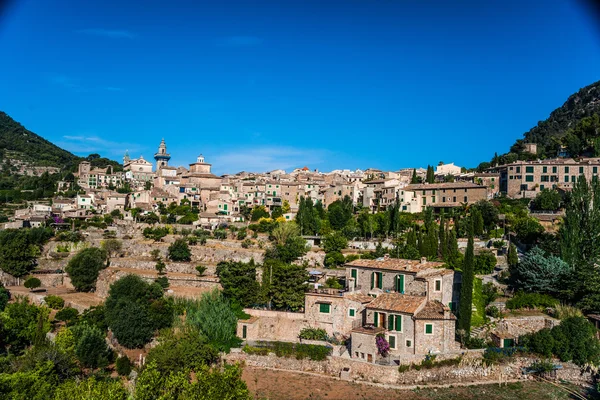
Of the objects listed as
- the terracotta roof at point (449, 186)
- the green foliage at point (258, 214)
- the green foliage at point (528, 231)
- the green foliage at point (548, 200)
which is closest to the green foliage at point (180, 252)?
the green foliage at point (258, 214)

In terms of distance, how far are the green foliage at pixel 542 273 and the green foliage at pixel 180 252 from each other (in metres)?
27.6

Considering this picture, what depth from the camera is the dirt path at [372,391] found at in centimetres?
2114

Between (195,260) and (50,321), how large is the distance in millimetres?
13987

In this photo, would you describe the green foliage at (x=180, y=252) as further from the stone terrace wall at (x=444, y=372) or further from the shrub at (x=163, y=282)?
the stone terrace wall at (x=444, y=372)

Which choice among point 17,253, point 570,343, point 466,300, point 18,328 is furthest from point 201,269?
point 570,343

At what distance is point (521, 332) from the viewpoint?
83.0 ft

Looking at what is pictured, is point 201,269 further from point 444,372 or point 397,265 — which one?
point 444,372

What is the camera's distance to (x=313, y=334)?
2616cm

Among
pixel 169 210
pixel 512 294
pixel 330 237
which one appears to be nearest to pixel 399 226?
pixel 330 237

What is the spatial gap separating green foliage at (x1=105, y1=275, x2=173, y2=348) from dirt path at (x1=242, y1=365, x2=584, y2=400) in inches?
319

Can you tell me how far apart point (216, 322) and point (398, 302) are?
10.5 meters

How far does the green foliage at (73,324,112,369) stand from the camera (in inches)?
957

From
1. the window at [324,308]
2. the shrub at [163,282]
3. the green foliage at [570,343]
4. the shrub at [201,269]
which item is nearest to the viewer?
the green foliage at [570,343]

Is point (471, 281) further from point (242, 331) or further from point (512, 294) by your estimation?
point (242, 331)
